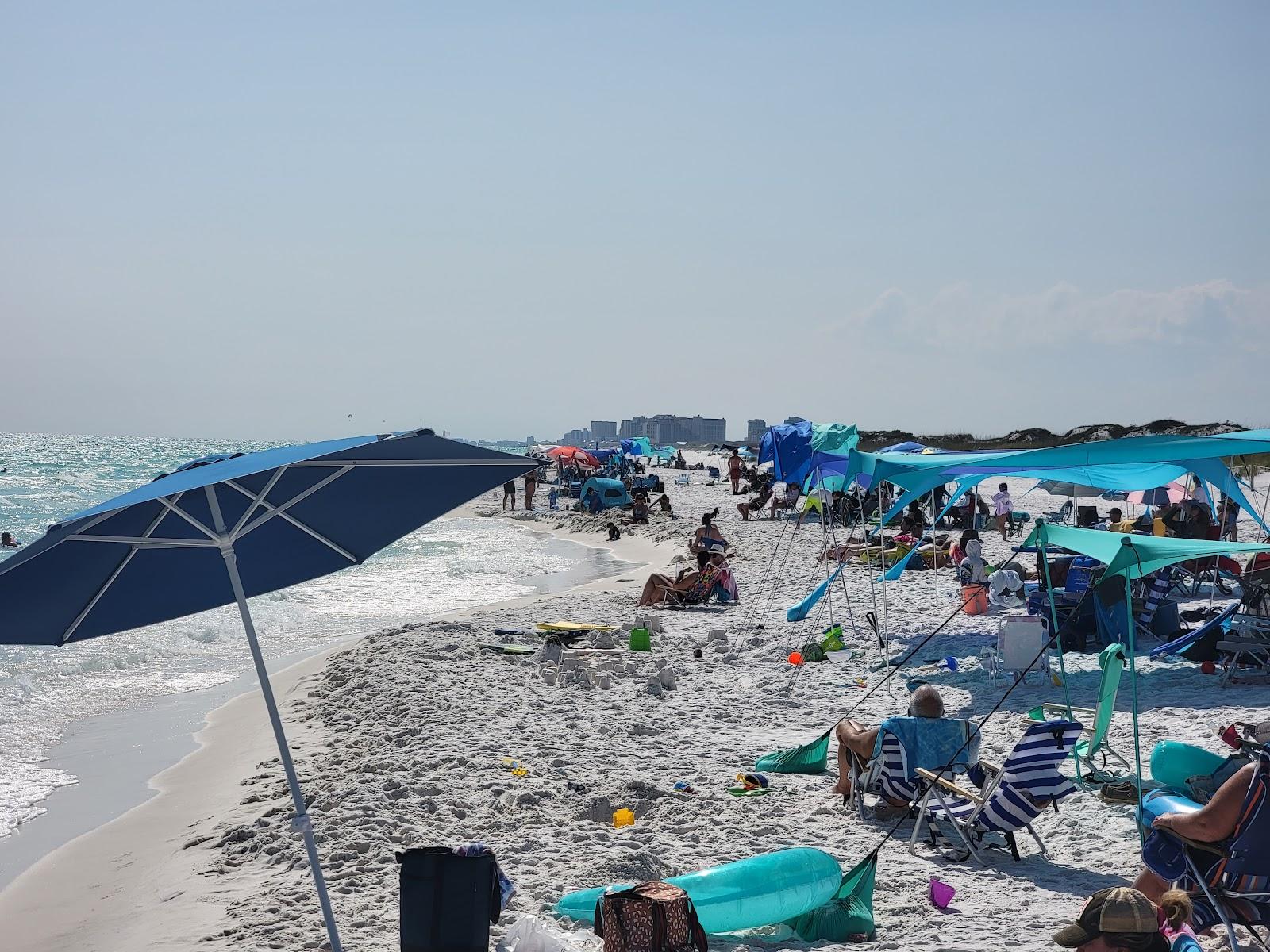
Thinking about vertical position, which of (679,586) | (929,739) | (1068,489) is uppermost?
(1068,489)

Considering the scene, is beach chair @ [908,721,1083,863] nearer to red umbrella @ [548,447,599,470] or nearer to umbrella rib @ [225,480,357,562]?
umbrella rib @ [225,480,357,562]

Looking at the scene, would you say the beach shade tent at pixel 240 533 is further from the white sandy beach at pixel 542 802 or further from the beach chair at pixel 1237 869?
the beach chair at pixel 1237 869

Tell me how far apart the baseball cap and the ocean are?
11.0ft

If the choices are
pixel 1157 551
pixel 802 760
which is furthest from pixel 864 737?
pixel 1157 551

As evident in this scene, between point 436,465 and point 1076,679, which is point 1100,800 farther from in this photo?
point 436,465

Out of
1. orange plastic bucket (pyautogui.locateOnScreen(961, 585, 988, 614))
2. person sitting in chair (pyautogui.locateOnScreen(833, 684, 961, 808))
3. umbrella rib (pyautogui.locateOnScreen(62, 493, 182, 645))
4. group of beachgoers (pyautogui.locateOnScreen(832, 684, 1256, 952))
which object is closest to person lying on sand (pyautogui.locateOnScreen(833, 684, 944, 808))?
person sitting in chair (pyautogui.locateOnScreen(833, 684, 961, 808))

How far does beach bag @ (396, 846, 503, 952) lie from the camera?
386cm

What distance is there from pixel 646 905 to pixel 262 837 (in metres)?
3.35

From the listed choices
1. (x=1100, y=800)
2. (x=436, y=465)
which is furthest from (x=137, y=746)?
(x=1100, y=800)

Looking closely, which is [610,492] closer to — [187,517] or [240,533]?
[240,533]

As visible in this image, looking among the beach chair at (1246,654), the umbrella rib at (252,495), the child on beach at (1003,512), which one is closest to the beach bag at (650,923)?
the umbrella rib at (252,495)

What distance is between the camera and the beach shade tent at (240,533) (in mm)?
3404

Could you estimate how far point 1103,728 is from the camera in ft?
19.3

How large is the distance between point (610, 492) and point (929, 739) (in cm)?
2777
